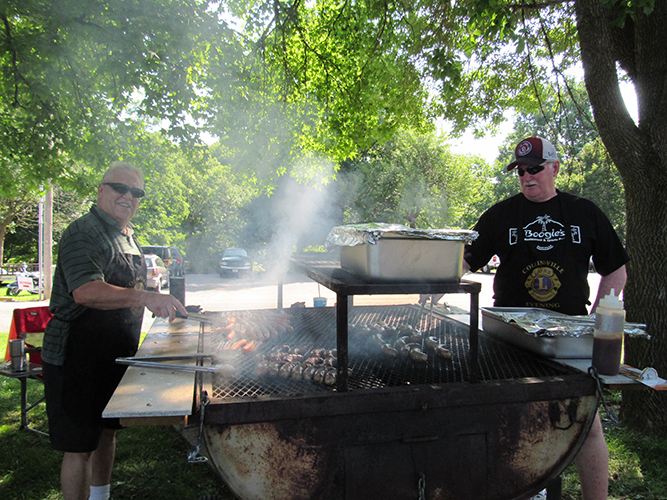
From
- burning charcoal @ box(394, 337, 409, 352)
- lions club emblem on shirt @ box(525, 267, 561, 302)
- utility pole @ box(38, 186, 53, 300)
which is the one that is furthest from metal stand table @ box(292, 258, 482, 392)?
utility pole @ box(38, 186, 53, 300)

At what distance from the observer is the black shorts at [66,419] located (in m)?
2.25

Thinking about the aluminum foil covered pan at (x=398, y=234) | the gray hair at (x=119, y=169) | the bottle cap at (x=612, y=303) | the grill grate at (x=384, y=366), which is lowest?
the grill grate at (x=384, y=366)

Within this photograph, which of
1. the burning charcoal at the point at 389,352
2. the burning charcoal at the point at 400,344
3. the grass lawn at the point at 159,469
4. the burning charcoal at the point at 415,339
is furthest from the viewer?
the grass lawn at the point at 159,469

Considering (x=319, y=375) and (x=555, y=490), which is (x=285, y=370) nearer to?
(x=319, y=375)

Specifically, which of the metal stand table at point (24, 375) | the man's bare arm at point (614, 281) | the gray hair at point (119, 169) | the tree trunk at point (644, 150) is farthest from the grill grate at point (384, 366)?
the metal stand table at point (24, 375)

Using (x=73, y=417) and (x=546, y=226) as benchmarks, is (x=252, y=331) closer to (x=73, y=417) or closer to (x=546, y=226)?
(x=73, y=417)

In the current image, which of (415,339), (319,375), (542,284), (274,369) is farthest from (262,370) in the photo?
(542,284)

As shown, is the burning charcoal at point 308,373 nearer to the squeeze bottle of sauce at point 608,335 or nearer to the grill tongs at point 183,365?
the grill tongs at point 183,365

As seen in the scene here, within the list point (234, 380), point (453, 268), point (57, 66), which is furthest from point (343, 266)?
point (57, 66)

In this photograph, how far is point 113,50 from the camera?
4352 mm

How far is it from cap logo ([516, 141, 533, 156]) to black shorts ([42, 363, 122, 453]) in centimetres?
310

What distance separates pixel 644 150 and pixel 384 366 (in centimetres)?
312

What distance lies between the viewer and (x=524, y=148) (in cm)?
262

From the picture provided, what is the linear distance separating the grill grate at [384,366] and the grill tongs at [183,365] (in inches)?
2.6
